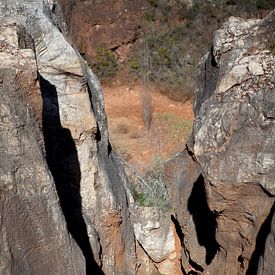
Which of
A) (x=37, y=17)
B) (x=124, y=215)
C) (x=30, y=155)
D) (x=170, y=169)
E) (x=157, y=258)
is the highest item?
(x=37, y=17)

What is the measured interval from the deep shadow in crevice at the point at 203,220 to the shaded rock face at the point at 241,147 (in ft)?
1.05

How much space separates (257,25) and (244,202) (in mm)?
2460

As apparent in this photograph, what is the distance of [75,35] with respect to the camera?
55.7ft

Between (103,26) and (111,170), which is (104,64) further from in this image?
(111,170)

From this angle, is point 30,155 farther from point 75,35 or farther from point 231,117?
point 75,35

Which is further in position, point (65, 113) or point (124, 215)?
point (124, 215)

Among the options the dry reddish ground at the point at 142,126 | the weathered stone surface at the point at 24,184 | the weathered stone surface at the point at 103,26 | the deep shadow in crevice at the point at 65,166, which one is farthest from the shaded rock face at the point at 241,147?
the weathered stone surface at the point at 103,26

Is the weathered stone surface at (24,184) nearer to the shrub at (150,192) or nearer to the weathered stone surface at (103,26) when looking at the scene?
the shrub at (150,192)

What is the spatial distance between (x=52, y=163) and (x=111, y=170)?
1.32 metres

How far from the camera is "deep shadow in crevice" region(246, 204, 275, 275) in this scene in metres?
5.61

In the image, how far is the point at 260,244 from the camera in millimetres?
5816

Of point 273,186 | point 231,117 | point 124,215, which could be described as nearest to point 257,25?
point 231,117

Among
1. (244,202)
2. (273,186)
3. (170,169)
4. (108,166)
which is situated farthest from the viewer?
(170,169)

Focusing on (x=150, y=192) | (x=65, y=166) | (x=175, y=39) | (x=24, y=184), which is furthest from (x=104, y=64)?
(x=24, y=184)
